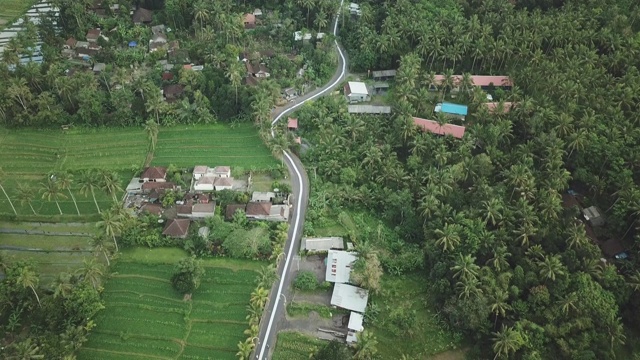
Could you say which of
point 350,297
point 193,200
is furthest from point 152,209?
point 350,297

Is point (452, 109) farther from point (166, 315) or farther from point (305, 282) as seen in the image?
point (166, 315)

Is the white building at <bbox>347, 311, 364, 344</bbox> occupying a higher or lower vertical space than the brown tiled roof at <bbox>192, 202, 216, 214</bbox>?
lower

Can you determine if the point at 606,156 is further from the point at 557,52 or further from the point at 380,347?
the point at 380,347

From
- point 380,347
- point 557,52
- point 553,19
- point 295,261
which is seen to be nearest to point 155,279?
point 295,261

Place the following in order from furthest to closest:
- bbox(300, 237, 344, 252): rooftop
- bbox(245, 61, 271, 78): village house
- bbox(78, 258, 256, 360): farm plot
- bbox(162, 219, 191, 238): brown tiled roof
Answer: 1. bbox(245, 61, 271, 78): village house
2. bbox(162, 219, 191, 238): brown tiled roof
3. bbox(300, 237, 344, 252): rooftop
4. bbox(78, 258, 256, 360): farm plot

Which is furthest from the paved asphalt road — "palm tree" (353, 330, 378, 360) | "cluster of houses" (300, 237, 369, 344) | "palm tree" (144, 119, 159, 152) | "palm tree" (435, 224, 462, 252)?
"palm tree" (144, 119, 159, 152)

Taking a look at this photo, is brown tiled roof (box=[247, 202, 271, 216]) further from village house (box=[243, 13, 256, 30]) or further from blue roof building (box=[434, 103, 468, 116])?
village house (box=[243, 13, 256, 30])
